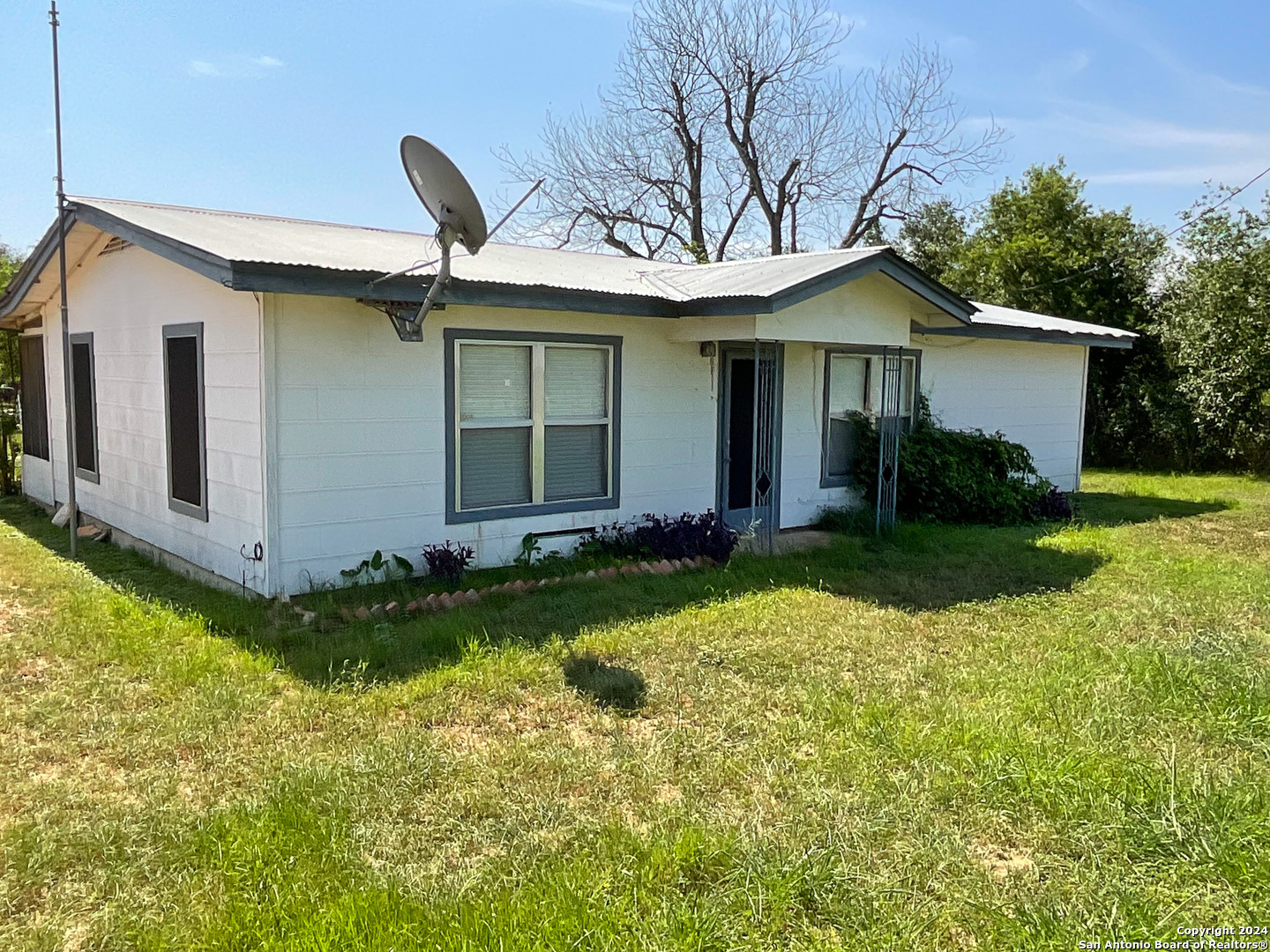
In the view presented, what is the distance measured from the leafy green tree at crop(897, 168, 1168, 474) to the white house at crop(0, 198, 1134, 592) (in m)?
7.63

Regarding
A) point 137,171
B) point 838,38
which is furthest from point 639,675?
point 838,38

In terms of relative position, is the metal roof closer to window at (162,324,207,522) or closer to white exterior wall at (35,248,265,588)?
white exterior wall at (35,248,265,588)

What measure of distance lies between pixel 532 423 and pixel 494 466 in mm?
465

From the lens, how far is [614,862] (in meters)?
3.04

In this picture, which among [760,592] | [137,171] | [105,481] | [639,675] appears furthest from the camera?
[137,171]


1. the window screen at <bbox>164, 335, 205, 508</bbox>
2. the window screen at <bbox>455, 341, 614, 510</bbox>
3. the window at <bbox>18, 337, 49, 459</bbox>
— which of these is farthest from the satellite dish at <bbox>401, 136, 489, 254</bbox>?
the window at <bbox>18, 337, 49, 459</bbox>

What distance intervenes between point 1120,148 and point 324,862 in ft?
65.6

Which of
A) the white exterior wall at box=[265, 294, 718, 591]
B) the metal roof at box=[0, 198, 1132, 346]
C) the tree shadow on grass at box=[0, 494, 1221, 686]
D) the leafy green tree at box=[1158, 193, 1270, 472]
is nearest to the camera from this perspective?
the tree shadow on grass at box=[0, 494, 1221, 686]

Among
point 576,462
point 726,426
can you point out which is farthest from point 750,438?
point 576,462

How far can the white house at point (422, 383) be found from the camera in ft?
20.0

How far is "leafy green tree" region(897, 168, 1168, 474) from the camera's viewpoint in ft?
52.3

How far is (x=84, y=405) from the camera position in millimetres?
9203

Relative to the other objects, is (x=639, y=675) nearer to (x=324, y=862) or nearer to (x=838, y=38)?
(x=324, y=862)

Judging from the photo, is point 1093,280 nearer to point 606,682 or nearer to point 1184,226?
point 1184,226
